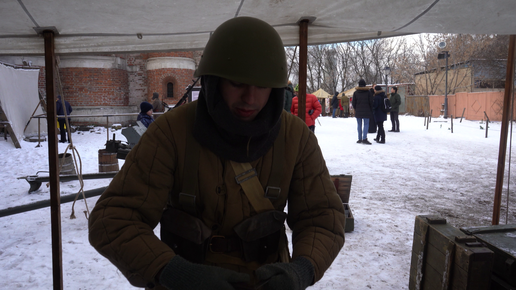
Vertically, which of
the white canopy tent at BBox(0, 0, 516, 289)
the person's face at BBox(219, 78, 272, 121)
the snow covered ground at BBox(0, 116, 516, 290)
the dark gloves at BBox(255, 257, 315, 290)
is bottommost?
the snow covered ground at BBox(0, 116, 516, 290)

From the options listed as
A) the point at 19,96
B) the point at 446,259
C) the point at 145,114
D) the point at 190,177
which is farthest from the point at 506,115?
the point at 19,96

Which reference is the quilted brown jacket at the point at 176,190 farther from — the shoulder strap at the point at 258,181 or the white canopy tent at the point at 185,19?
the white canopy tent at the point at 185,19

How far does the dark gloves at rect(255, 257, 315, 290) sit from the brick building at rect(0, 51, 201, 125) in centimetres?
1554

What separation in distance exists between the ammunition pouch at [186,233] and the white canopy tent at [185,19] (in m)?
1.59

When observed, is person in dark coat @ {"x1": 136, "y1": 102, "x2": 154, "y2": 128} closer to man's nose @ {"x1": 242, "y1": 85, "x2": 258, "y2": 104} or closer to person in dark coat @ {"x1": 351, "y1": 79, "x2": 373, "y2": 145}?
man's nose @ {"x1": 242, "y1": 85, "x2": 258, "y2": 104}

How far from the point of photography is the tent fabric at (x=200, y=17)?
7.47 ft

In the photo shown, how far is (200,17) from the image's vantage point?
261cm

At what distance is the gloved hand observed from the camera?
3.62 feet

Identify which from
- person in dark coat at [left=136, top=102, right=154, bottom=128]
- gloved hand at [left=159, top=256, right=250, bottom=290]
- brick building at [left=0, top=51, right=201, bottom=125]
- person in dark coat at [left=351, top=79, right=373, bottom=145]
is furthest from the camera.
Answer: brick building at [left=0, top=51, right=201, bottom=125]

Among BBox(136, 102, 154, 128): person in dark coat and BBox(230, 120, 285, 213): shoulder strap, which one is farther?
BBox(136, 102, 154, 128): person in dark coat

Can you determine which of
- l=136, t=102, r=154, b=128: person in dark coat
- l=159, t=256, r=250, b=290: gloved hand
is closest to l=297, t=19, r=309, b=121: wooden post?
l=159, t=256, r=250, b=290: gloved hand

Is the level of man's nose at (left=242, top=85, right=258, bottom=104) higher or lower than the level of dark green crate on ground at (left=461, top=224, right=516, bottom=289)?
higher

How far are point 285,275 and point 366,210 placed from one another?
3.99 m

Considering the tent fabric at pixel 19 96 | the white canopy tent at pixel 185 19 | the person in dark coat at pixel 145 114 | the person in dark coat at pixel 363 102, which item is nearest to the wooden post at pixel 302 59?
the white canopy tent at pixel 185 19
